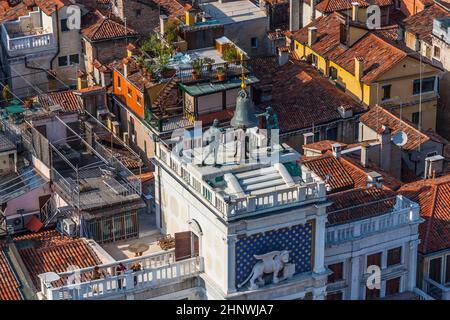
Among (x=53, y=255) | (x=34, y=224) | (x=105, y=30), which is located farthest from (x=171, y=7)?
(x=53, y=255)

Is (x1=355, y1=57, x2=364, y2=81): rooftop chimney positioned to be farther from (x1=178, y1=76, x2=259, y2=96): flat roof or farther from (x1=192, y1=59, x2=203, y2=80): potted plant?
(x1=192, y1=59, x2=203, y2=80): potted plant

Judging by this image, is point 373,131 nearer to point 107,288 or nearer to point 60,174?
point 60,174

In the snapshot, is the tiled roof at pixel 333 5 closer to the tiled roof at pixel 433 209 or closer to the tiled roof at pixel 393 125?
the tiled roof at pixel 393 125

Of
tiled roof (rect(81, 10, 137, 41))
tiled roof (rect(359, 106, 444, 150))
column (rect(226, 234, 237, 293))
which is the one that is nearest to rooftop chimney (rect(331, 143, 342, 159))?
tiled roof (rect(359, 106, 444, 150))

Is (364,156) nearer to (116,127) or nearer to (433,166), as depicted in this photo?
(433,166)

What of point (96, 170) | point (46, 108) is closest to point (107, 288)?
point (96, 170)

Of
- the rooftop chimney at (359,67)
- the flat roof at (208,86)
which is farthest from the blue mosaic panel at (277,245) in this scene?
the rooftop chimney at (359,67)

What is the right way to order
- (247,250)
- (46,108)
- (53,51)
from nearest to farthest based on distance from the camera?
(247,250)
(46,108)
(53,51)
